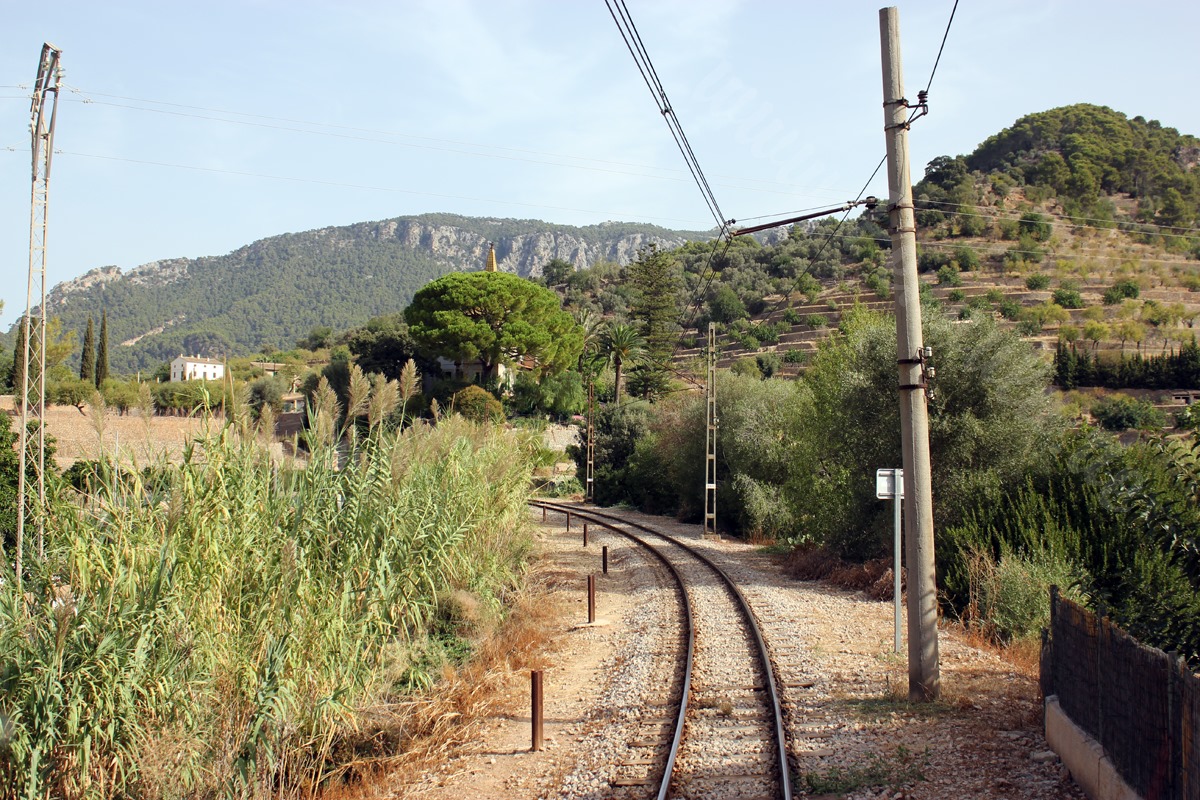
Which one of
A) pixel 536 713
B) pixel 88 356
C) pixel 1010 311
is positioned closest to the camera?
pixel 536 713

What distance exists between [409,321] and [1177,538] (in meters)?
54.1

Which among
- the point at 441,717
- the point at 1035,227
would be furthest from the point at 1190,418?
the point at 1035,227

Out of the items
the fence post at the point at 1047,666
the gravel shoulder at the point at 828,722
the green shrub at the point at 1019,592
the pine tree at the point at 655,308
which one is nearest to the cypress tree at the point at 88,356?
the pine tree at the point at 655,308

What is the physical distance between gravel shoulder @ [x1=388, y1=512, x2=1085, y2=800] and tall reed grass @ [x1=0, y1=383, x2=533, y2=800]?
3.89ft

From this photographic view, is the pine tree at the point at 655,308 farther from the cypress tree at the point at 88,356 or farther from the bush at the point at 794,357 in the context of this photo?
the cypress tree at the point at 88,356

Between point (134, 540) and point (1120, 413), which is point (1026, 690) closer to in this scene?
point (134, 540)

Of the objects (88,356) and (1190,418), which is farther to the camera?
(88,356)

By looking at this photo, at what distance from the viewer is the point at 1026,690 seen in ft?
30.3

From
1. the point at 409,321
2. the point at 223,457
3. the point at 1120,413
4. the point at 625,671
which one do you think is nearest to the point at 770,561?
the point at 625,671

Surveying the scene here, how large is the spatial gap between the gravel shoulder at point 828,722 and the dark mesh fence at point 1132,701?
638mm

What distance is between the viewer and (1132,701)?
563cm

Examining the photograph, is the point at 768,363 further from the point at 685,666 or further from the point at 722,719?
the point at 722,719

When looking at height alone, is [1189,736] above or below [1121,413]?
below

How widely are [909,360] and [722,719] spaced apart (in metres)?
3.95
